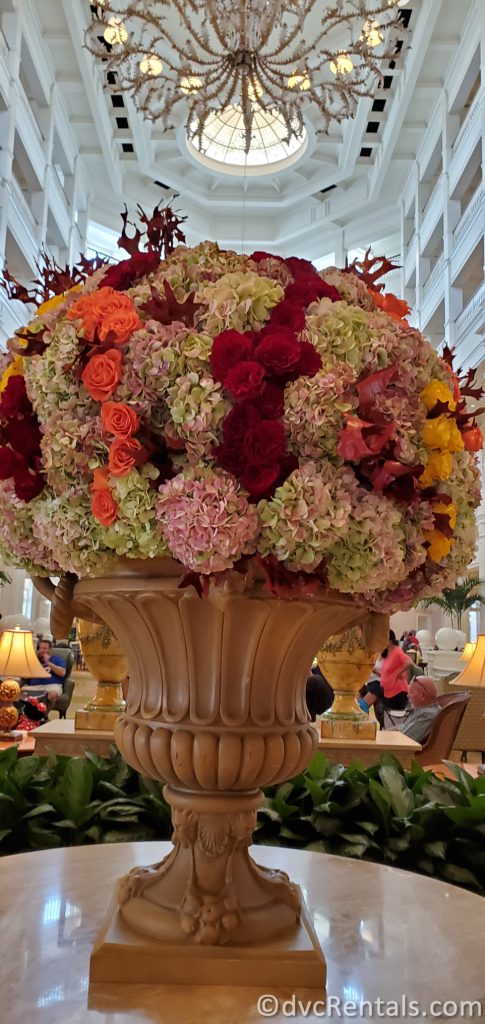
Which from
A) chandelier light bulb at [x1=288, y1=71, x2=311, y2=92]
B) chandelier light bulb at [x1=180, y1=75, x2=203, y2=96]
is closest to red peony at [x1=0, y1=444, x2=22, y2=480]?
chandelier light bulb at [x1=288, y1=71, x2=311, y2=92]

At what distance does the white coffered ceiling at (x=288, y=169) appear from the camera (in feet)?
52.6

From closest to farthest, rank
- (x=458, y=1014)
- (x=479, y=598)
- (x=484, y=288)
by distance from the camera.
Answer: (x=458, y=1014) → (x=484, y=288) → (x=479, y=598)

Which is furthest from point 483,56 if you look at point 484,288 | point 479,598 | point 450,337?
point 479,598

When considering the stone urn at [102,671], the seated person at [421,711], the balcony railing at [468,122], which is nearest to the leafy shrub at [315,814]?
the stone urn at [102,671]

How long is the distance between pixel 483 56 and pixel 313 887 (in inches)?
618

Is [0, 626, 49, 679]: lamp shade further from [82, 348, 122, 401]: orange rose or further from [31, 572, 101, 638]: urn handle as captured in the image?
[82, 348, 122, 401]: orange rose

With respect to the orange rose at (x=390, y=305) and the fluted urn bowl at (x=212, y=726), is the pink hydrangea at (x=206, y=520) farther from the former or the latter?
the orange rose at (x=390, y=305)

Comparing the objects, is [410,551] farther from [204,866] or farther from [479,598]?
[479,598]

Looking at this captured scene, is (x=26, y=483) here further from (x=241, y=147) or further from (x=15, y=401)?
(x=241, y=147)

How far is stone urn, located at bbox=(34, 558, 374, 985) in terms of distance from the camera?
3.97 feet

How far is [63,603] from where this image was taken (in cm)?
146

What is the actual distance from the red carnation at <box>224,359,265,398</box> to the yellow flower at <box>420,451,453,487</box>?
0.32 metres

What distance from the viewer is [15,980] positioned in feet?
3.80

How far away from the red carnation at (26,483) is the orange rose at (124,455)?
20cm
